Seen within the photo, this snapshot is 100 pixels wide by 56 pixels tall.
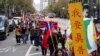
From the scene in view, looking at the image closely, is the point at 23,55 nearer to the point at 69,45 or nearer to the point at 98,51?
the point at 69,45

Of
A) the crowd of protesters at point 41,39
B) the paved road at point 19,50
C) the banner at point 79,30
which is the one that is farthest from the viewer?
the paved road at point 19,50

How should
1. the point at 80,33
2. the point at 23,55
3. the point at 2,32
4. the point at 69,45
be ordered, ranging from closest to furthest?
the point at 80,33, the point at 69,45, the point at 23,55, the point at 2,32

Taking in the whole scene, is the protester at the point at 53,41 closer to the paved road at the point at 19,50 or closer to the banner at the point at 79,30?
the paved road at the point at 19,50

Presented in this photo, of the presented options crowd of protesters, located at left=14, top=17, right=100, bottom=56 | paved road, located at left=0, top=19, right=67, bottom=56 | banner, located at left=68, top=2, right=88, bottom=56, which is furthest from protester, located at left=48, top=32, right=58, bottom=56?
banner, located at left=68, top=2, right=88, bottom=56

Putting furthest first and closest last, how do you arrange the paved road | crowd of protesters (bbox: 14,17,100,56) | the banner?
the paved road → crowd of protesters (bbox: 14,17,100,56) → the banner

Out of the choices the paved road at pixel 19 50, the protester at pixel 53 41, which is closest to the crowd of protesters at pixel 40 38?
the protester at pixel 53 41

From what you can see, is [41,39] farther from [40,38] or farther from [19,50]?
[19,50]

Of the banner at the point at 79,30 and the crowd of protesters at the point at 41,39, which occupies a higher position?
the banner at the point at 79,30

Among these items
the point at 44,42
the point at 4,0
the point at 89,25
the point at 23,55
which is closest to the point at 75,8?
the point at 89,25

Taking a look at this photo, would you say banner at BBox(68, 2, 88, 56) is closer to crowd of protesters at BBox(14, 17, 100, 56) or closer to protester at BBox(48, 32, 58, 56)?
crowd of protesters at BBox(14, 17, 100, 56)

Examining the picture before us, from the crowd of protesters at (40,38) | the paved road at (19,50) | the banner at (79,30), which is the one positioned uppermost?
the banner at (79,30)

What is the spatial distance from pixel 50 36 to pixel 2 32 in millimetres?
17557

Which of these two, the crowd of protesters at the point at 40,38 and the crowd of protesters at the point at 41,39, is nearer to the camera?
the crowd of protesters at the point at 41,39

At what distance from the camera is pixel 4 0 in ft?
247
